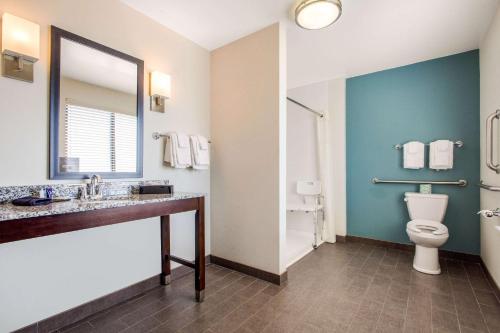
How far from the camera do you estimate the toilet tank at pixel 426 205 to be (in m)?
2.65

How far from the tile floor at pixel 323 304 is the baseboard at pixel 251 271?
0.05 meters

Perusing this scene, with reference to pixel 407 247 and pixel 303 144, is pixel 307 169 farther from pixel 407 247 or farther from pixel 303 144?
pixel 407 247

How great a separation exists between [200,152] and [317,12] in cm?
151

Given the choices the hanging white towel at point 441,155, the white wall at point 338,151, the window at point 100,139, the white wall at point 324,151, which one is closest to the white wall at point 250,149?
the window at point 100,139

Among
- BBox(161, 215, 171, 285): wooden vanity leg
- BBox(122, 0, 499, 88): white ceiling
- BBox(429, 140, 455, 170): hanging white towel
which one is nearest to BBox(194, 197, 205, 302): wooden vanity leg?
BBox(161, 215, 171, 285): wooden vanity leg

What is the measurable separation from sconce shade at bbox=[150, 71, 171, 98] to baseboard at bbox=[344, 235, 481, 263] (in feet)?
9.57

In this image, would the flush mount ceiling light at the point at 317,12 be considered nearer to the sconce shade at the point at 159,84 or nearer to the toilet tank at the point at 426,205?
the sconce shade at the point at 159,84

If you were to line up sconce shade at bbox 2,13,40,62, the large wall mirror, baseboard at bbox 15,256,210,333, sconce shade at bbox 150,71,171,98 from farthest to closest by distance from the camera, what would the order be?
1. sconce shade at bbox 150,71,171,98
2. the large wall mirror
3. baseboard at bbox 15,256,210,333
4. sconce shade at bbox 2,13,40,62

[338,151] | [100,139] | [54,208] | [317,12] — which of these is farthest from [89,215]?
[338,151]

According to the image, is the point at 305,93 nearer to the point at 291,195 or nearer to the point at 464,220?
the point at 291,195

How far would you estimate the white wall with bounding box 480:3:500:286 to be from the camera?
196 centimetres

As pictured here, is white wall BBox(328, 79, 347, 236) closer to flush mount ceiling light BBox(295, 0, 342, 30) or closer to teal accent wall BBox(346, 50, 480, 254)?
teal accent wall BBox(346, 50, 480, 254)

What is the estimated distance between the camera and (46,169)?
5.02 ft

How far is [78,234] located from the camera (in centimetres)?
164
